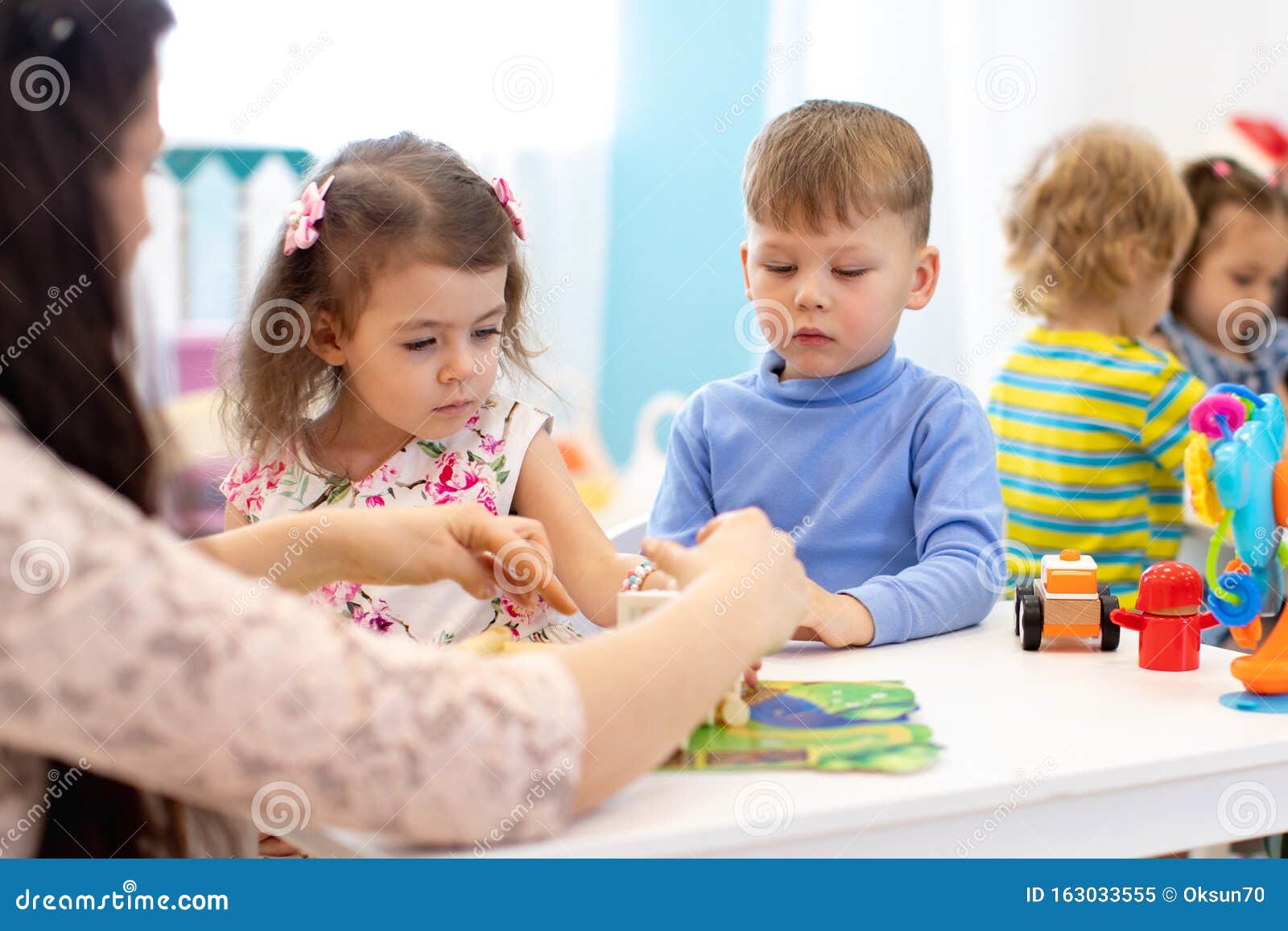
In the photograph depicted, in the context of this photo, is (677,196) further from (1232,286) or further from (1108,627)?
(1108,627)

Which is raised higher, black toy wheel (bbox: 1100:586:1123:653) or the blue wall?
the blue wall

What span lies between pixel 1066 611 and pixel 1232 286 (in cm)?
153

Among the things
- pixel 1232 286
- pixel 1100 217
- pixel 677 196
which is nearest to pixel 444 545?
pixel 1100 217

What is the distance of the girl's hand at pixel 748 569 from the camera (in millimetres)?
729

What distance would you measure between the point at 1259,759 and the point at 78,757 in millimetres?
698

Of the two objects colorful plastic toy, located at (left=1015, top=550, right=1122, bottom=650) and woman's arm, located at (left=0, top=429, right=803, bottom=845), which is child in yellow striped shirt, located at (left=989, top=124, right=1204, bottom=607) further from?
woman's arm, located at (left=0, top=429, right=803, bottom=845)

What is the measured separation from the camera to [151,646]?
570 millimetres

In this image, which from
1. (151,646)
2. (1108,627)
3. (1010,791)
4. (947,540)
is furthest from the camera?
(947,540)

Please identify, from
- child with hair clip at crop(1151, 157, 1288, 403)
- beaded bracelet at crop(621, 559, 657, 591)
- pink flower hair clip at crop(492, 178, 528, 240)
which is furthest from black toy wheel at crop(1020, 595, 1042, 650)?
child with hair clip at crop(1151, 157, 1288, 403)

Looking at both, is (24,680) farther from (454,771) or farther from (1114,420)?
(1114,420)

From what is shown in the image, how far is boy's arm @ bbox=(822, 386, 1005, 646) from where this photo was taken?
1.09 meters

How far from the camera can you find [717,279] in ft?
12.0

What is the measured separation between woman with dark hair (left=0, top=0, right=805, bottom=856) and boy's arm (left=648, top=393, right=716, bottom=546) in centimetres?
59
